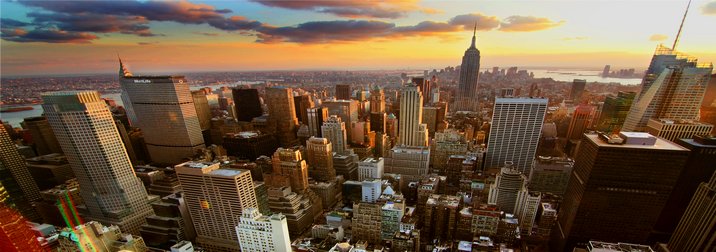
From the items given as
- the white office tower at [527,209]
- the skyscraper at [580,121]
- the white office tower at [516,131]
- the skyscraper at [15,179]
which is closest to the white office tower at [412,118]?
the white office tower at [516,131]

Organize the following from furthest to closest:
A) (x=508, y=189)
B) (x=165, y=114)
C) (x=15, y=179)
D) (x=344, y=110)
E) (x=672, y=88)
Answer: (x=344, y=110)
(x=165, y=114)
(x=672, y=88)
(x=15, y=179)
(x=508, y=189)

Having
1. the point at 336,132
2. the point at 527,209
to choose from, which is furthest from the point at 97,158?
the point at 527,209

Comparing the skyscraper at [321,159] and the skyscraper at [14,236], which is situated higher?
the skyscraper at [14,236]

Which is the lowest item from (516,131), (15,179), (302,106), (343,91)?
(15,179)

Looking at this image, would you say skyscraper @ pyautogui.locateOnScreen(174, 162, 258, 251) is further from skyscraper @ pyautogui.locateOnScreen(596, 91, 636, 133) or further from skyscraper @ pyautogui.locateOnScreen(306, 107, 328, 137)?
skyscraper @ pyautogui.locateOnScreen(596, 91, 636, 133)

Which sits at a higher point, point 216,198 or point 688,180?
point 688,180

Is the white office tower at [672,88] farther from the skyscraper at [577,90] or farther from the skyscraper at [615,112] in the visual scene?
the skyscraper at [577,90]

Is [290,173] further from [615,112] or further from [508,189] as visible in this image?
[615,112]
